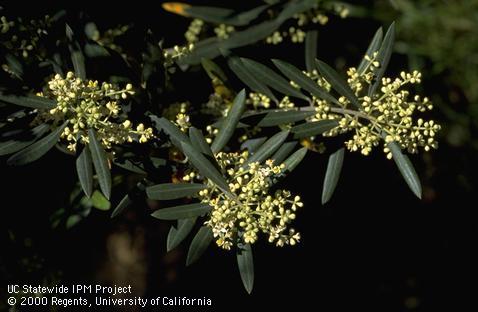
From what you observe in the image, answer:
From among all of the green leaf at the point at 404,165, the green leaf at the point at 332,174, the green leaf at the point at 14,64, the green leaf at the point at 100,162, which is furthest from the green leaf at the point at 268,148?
the green leaf at the point at 14,64

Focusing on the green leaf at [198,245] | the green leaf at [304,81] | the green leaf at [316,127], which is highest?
the green leaf at [304,81]

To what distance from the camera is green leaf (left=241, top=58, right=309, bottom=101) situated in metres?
2.33

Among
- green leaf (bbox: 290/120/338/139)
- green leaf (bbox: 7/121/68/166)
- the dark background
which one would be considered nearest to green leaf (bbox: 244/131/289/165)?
green leaf (bbox: 290/120/338/139)

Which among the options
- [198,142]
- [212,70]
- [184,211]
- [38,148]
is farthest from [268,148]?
[38,148]

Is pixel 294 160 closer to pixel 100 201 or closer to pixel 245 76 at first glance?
pixel 245 76

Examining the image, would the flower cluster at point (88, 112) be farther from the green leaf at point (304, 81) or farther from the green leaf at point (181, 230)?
the green leaf at point (304, 81)

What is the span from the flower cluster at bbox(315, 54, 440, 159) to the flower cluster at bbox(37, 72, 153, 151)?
71cm

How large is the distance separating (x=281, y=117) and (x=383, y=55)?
445 mm

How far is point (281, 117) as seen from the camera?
2197mm

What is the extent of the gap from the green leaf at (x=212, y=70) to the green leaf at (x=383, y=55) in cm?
62

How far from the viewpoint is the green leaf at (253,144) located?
2.30 meters

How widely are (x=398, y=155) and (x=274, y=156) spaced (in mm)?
451

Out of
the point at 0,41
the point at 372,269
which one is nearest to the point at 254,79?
the point at 0,41

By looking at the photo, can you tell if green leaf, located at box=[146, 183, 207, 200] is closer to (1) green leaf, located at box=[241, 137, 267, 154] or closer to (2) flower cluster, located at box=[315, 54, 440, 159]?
(1) green leaf, located at box=[241, 137, 267, 154]
